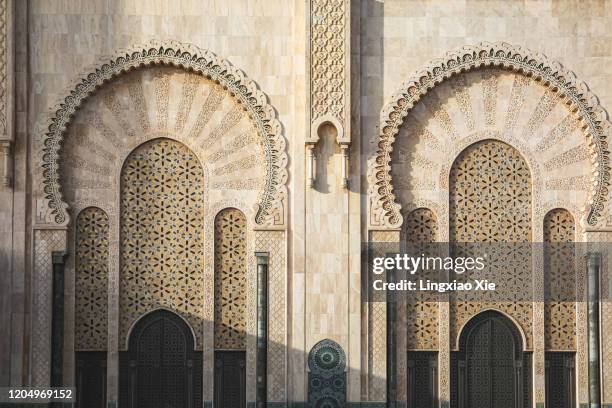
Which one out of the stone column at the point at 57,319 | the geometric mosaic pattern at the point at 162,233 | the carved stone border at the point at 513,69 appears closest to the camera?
the stone column at the point at 57,319

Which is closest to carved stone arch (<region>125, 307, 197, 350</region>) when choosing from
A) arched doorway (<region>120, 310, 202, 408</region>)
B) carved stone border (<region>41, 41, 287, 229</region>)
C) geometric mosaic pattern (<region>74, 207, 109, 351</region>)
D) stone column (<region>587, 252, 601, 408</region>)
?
arched doorway (<region>120, 310, 202, 408</region>)

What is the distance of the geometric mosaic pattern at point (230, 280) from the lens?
9516 millimetres

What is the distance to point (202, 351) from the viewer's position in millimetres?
9453

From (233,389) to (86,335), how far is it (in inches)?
61.4

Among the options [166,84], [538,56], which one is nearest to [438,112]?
[538,56]

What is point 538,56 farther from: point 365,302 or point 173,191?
point 173,191

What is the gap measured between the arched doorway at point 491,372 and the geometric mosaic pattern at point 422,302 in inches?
13.0

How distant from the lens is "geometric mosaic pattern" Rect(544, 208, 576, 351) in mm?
9633

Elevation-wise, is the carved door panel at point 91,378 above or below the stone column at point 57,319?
below

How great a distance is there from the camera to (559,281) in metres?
9.69

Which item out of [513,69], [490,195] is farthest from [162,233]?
[513,69]

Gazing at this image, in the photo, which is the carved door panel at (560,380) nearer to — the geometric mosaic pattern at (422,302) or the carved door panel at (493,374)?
the carved door panel at (493,374)

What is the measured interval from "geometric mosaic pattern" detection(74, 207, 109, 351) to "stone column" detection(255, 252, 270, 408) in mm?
1534

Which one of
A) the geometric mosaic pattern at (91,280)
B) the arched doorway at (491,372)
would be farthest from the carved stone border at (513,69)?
the geometric mosaic pattern at (91,280)
